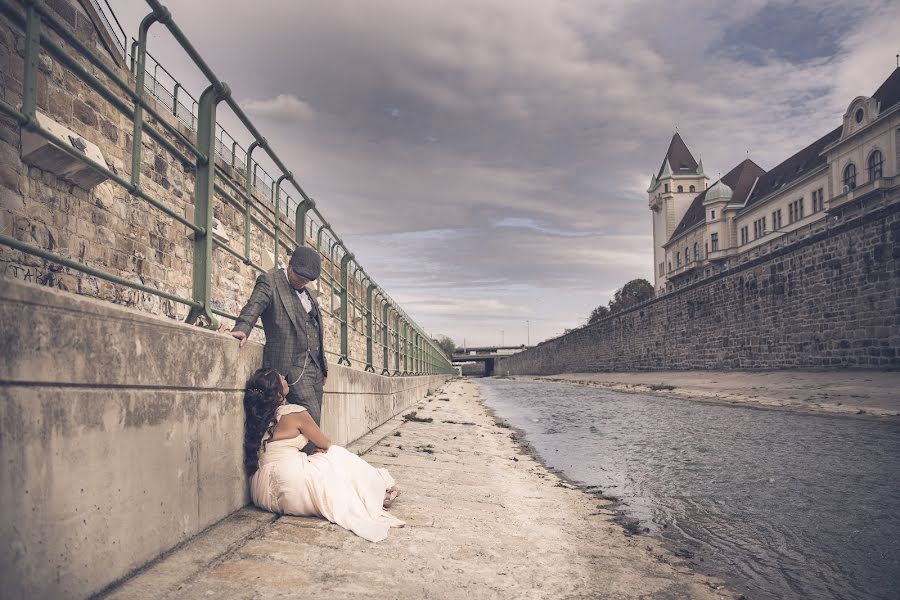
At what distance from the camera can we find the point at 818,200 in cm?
4447

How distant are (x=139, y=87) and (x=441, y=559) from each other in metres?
2.84

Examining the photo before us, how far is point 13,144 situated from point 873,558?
32.1 ft

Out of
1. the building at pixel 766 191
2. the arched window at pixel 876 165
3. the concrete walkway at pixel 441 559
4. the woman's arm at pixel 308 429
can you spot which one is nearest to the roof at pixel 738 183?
the building at pixel 766 191

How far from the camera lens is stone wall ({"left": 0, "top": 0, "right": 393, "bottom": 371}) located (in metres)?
8.17

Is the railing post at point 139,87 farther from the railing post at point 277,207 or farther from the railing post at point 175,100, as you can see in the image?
the railing post at point 175,100

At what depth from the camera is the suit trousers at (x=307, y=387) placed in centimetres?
435

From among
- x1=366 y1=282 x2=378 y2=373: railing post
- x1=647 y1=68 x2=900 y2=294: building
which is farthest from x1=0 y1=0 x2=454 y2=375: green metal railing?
x1=647 y1=68 x2=900 y2=294: building

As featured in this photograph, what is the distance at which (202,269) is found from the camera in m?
3.81

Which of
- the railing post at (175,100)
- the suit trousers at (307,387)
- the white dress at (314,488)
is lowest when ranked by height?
the white dress at (314,488)

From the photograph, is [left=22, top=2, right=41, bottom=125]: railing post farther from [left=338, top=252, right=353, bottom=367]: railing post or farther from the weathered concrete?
[left=338, top=252, right=353, bottom=367]: railing post

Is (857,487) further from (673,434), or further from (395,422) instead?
(395,422)

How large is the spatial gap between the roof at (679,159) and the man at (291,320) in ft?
268

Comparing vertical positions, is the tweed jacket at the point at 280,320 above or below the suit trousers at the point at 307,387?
above

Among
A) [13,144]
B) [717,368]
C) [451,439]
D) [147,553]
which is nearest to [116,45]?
[13,144]
